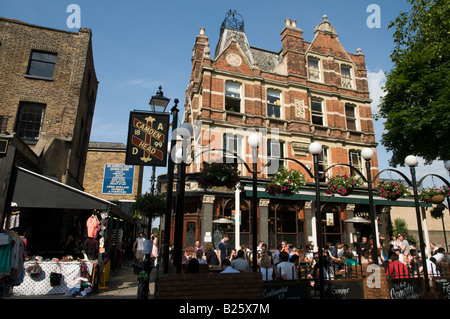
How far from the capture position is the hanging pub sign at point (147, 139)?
6719mm

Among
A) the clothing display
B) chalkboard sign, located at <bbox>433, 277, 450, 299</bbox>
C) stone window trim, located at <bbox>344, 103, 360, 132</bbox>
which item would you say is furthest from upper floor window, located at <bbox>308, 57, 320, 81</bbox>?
the clothing display

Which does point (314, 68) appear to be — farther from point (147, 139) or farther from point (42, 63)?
point (147, 139)

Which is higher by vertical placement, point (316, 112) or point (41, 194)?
point (316, 112)

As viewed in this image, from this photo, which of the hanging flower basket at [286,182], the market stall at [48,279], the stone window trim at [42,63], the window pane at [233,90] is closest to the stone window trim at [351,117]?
the window pane at [233,90]

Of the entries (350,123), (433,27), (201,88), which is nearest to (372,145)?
(350,123)

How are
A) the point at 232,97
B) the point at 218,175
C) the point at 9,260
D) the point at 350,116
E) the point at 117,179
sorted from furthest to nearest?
the point at 117,179, the point at 350,116, the point at 232,97, the point at 218,175, the point at 9,260

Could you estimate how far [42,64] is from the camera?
1441cm

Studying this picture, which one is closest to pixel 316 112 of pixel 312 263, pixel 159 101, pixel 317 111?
pixel 317 111

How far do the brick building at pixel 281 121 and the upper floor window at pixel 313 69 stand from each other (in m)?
0.08

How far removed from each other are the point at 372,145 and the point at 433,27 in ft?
29.0

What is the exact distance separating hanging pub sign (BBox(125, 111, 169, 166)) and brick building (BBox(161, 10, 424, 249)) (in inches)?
358

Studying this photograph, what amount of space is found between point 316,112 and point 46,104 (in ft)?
56.0

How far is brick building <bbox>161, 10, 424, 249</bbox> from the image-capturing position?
16.6 m

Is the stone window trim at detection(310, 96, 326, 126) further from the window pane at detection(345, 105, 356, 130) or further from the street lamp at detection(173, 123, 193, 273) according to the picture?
the street lamp at detection(173, 123, 193, 273)
